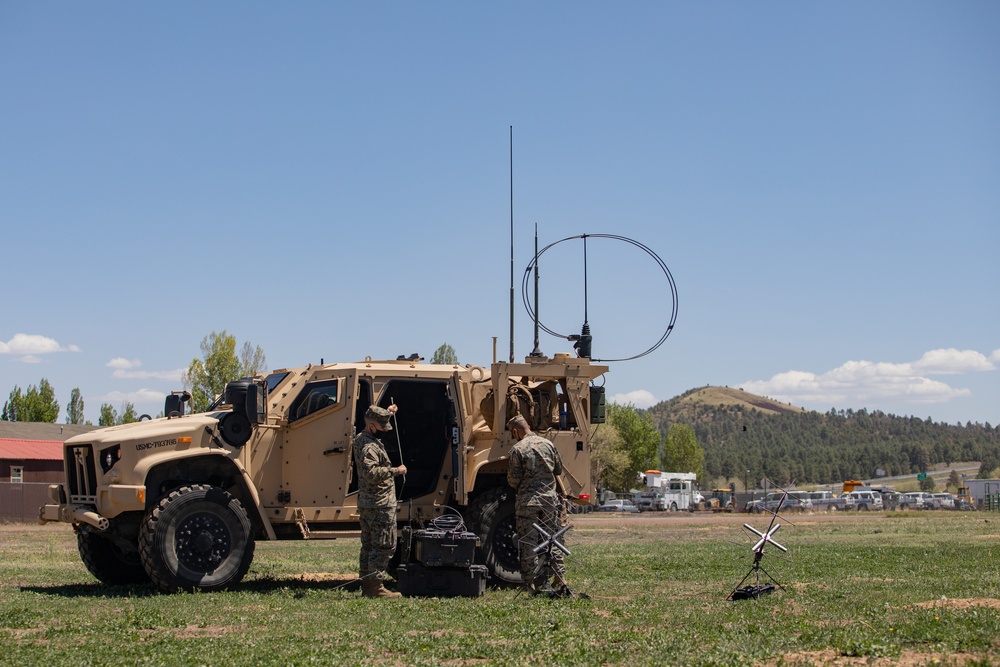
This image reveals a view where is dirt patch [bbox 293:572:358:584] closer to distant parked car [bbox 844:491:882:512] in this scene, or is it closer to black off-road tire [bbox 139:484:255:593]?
black off-road tire [bbox 139:484:255:593]

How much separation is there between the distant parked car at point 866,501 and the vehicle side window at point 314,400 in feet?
177

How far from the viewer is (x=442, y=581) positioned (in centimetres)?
1216

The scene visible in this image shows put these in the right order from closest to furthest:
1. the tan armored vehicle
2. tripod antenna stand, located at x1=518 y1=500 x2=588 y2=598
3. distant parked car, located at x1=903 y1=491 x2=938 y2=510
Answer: tripod antenna stand, located at x1=518 y1=500 x2=588 y2=598 < the tan armored vehicle < distant parked car, located at x1=903 y1=491 x2=938 y2=510

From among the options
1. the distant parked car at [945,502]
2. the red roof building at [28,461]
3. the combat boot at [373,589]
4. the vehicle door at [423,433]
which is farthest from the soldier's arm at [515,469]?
the distant parked car at [945,502]

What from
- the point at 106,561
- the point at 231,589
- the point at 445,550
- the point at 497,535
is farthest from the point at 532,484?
the point at 106,561

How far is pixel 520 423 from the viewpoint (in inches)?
493

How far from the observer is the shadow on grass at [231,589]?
1231 cm

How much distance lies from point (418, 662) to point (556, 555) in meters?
4.29

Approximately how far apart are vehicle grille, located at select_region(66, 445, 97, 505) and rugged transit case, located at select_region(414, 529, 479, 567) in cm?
393

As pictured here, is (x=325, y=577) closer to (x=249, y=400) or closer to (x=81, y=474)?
(x=249, y=400)

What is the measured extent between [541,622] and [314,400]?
17.0 ft

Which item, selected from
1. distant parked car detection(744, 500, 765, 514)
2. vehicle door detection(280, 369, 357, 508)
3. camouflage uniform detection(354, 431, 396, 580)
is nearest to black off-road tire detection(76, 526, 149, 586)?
vehicle door detection(280, 369, 357, 508)

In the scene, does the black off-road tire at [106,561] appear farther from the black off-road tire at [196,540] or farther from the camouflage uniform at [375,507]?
the camouflage uniform at [375,507]

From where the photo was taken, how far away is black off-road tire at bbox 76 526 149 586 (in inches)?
533
